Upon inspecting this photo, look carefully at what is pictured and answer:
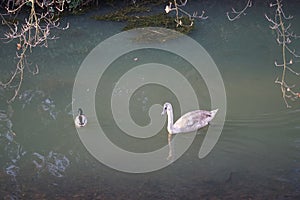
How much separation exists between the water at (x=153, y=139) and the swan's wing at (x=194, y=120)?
220 millimetres

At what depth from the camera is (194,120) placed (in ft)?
28.5

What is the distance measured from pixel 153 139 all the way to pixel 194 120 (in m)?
0.82

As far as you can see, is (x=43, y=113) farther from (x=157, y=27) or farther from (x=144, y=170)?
(x=157, y=27)

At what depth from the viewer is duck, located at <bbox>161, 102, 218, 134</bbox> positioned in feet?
28.6

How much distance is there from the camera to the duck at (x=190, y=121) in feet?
28.6

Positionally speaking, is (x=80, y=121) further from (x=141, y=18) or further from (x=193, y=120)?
(x=141, y=18)

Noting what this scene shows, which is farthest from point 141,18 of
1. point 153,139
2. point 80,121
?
point 153,139

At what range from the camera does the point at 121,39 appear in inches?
520

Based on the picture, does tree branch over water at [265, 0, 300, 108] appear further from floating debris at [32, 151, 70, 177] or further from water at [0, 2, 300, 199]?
floating debris at [32, 151, 70, 177]

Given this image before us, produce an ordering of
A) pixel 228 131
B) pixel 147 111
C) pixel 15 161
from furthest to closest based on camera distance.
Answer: pixel 147 111
pixel 228 131
pixel 15 161

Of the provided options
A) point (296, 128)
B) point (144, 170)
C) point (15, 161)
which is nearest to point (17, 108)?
point (15, 161)

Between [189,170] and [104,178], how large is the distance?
132 centimetres

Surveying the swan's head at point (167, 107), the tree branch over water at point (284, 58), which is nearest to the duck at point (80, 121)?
the swan's head at point (167, 107)

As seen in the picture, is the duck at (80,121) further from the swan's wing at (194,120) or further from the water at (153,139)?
the swan's wing at (194,120)
